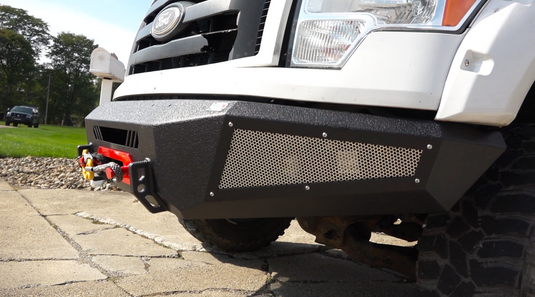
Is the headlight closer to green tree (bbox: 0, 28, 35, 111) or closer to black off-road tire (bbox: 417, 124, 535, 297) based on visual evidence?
black off-road tire (bbox: 417, 124, 535, 297)

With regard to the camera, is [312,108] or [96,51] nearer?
[312,108]

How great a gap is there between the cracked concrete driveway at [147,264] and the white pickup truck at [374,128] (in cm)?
62

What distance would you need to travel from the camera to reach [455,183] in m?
1.49

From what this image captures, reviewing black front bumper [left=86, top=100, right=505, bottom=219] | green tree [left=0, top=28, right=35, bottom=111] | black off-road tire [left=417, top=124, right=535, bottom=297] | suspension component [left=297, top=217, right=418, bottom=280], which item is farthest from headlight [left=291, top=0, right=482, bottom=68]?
green tree [left=0, top=28, right=35, bottom=111]

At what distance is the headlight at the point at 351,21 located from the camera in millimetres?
1437

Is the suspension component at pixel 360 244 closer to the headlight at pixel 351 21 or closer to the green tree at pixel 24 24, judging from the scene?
the headlight at pixel 351 21

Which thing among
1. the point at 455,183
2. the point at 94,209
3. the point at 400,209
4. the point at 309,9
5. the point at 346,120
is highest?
the point at 309,9

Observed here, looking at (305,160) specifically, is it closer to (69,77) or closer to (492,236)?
(492,236)

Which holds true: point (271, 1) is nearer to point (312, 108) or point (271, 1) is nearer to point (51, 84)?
point (312, 108)

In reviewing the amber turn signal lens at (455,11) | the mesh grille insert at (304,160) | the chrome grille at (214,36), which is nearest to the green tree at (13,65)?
the chrome grille at (214,36)

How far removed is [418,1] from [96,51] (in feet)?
11.3

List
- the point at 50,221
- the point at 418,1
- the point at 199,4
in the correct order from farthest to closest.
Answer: the point at 50,221 < the point at 199,4 < the point at 418,1

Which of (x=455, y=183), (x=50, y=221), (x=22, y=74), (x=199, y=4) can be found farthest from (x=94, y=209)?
(x=22, y=74)

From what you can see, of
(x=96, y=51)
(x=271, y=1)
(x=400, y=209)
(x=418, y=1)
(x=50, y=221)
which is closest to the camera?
(x=418, y=1)
